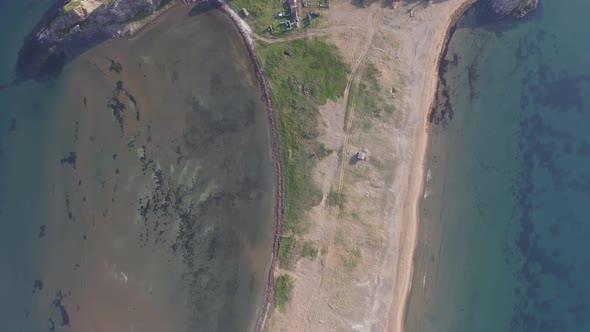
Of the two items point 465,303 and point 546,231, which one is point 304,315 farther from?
point 546,231

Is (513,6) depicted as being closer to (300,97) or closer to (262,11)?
(300,97)

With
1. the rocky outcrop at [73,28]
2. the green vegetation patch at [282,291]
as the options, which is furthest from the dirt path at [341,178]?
the rocky outcrop at [73,28]

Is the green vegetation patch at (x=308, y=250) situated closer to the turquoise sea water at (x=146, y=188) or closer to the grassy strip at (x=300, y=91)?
the turquoise sea water at (x=146, y=188)

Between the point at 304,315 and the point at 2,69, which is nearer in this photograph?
the point at 304,315

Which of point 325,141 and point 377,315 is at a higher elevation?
point 325,141

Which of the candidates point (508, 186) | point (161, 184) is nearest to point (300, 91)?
point (161, 184)

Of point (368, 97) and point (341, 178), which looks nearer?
point (341, 178)

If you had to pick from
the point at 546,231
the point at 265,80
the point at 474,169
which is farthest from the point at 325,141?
the point at 546,231
